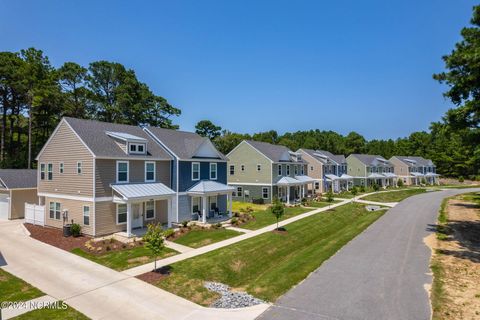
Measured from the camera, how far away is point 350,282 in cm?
1265

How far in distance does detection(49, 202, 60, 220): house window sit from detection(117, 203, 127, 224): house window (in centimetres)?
499

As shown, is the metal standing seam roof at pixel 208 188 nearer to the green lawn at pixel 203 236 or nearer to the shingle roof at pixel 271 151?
the green lawn at pixel 203 236

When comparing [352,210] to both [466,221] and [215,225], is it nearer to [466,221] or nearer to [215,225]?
[466,221]

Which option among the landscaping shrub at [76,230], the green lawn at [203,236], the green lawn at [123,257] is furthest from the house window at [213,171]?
the landscaping shrub at [76,230]

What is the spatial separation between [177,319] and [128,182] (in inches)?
549

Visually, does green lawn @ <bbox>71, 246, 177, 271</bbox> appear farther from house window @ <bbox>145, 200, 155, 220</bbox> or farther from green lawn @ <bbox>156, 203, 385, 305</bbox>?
house window @ <bbox>145, 200, 155, 220</bbox>

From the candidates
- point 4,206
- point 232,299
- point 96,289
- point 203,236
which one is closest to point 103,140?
point 203,236

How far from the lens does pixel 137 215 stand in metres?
22.5

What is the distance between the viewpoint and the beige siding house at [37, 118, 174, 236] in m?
19.8

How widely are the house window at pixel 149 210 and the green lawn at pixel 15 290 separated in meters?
10.6

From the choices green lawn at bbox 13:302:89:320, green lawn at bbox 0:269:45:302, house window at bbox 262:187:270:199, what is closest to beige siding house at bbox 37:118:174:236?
green lawn at bbox 0:269:45:302

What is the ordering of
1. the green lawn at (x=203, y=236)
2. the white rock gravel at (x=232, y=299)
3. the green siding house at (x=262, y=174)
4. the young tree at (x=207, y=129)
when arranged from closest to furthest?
the white rock gravel at (x=232, y=299) < the green lawn at (x=203, y=236) < the green siding house at (x=262, y=174) < the young tree at (x=207, y=129)

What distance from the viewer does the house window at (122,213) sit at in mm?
21062

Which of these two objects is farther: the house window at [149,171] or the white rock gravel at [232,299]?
the house window at [149,171]
